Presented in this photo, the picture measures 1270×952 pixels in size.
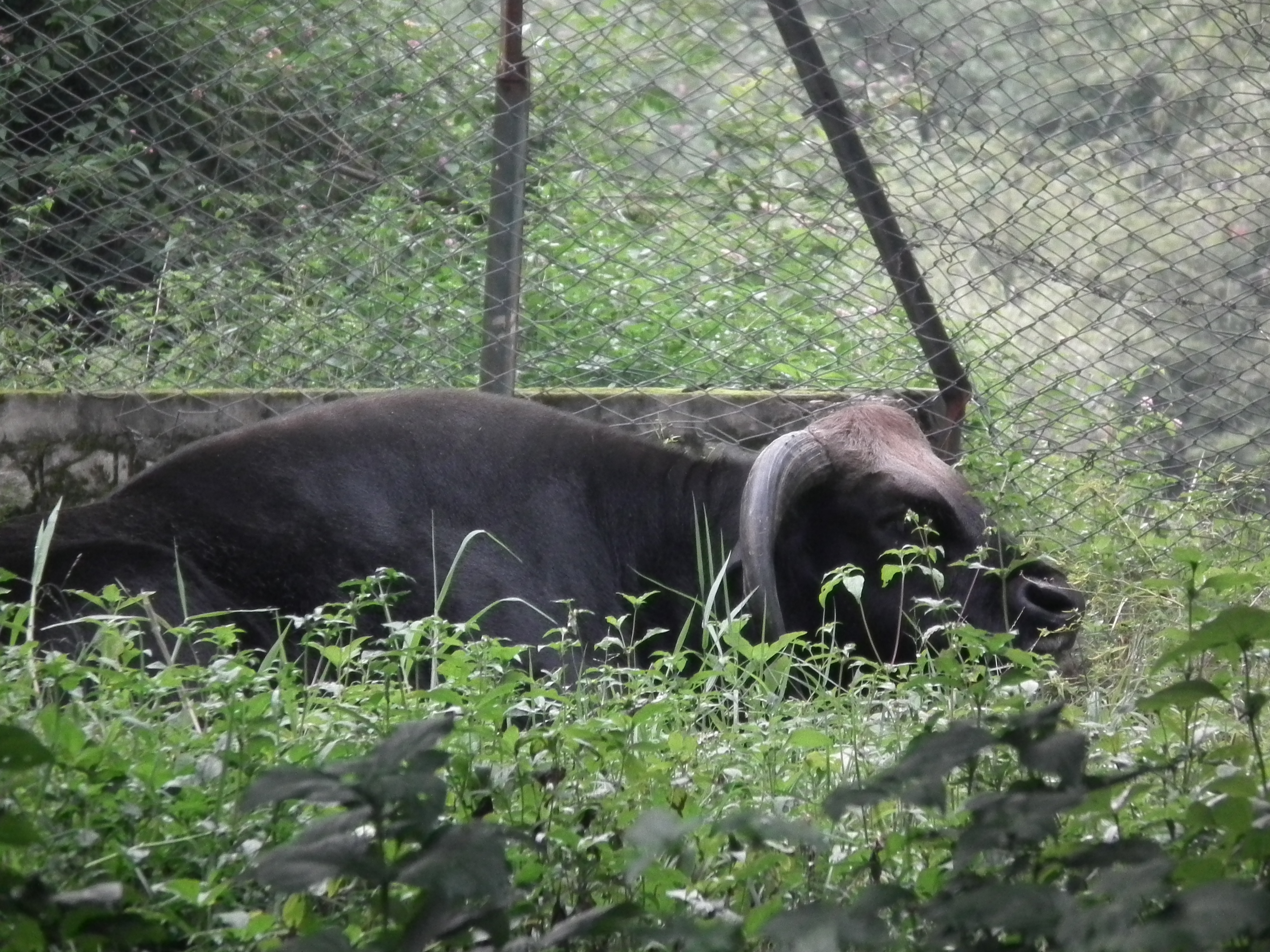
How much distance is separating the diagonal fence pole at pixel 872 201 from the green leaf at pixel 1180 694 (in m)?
3.59

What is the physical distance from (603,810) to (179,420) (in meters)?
3.94

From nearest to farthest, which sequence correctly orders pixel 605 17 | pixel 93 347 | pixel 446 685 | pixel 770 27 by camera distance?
pixel 446 685, pixel 770 27, pixel 605 17, pixel 93 347

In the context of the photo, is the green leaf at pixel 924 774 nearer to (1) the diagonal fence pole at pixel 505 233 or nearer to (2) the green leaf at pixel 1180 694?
(2) the green leaf at pixel 1180 694

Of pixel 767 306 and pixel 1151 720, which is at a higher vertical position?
pixel 767 306

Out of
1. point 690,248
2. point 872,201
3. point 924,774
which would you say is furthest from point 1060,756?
point 690,248

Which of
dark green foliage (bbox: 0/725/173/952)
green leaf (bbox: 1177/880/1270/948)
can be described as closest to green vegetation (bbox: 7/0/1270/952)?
dark green foliage (bbox: 0/725/173/952)

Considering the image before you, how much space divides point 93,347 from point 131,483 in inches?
60.8

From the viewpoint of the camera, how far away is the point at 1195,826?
1569 millimetres

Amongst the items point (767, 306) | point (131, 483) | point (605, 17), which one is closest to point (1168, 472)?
point (767, 306)

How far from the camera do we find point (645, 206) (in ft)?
18.4

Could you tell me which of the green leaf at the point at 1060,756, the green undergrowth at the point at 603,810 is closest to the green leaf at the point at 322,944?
the green undergrowth at the point at 603,810

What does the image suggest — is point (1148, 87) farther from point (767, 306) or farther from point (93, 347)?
point (93, 347)

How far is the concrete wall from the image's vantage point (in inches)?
213

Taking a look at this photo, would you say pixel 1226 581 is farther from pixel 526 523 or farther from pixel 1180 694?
pixel 526 523
